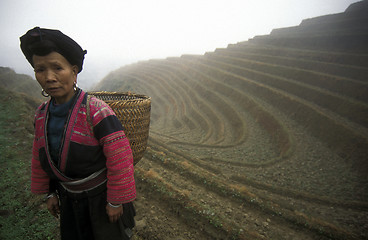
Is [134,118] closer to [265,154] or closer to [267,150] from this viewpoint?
[265,154]

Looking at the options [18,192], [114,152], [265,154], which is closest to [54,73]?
[114,152]

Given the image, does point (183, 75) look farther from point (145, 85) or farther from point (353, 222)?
point (353, 222)

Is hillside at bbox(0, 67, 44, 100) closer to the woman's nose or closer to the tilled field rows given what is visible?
the tilled field rows

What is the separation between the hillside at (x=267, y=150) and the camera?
14.1ft

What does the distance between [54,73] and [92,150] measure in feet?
2.56

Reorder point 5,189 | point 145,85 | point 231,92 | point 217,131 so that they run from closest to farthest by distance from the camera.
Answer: point 5,189
point 217,131
point 231,92
point 145,85

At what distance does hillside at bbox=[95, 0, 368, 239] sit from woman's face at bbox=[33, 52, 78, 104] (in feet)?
10.3

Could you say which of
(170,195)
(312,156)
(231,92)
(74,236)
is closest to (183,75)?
(231,92)

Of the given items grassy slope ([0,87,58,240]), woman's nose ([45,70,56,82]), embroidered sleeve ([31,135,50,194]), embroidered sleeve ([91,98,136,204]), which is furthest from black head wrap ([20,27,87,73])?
grassy slope ([0,87,58,240])

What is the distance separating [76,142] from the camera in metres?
1.47

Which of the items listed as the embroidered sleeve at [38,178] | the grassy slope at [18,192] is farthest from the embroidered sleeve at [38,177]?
the grassy slope at [18,192]

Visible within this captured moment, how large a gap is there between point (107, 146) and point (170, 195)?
345 cm

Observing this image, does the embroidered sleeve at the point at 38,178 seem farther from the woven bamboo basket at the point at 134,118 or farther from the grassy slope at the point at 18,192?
the grassy slope at the point at 18,192

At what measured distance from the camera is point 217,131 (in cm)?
1603
